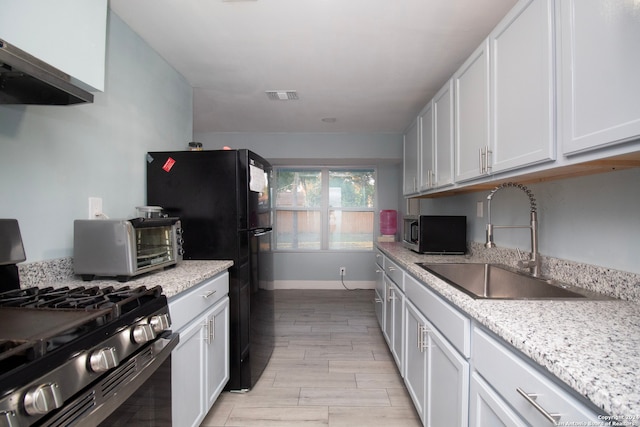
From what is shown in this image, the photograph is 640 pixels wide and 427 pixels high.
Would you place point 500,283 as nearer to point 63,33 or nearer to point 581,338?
point 581,338

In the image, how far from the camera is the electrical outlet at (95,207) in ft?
5.04

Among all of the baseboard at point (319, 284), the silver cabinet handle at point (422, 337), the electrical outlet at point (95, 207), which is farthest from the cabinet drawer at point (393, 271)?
the baseboard at point (319, 284)

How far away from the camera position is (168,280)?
140cm

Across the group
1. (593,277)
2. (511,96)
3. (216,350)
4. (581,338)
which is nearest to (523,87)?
(511,96)

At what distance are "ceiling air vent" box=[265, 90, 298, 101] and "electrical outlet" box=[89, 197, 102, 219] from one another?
1.67 metres

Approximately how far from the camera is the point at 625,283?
1.14 m

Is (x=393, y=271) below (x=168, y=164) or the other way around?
below

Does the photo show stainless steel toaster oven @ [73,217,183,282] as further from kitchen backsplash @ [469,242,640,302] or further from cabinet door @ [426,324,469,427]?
kitchen backsplash @ [469,242,640,302]

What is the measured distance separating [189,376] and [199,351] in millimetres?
130

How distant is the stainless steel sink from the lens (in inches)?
52.0

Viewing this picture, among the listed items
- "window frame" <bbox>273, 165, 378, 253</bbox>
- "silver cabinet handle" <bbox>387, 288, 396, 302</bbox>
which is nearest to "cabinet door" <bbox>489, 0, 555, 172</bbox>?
"silver cabinet handle" <bbox>387, 288, 396, 302</bbox>

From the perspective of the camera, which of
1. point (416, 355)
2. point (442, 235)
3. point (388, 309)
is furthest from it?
point (388, 309)

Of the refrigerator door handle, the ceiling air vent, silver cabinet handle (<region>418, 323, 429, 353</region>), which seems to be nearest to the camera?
silver cabinet handle (<region>418, 323, 429, 353</region>)

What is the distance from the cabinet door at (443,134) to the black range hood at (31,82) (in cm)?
192
